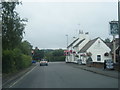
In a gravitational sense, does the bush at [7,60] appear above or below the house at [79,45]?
below

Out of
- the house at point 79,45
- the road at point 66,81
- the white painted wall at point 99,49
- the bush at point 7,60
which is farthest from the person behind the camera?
the house at point 79,45

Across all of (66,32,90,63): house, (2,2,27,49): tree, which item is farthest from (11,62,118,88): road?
(66,32,90,63): house

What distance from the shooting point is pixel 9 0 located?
22.3m

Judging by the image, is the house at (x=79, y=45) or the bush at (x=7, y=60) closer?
the bush at (x=7, y=60)

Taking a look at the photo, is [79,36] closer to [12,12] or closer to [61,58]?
[61,58]

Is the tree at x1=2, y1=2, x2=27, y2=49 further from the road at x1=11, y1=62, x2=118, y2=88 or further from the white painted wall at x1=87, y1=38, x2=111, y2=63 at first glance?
the white painted wall at x1=87, y1=38, x2=111, y2=63

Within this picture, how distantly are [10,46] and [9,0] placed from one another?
5434 mm

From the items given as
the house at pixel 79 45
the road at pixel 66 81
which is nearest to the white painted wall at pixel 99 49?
the house at pixel 79 45

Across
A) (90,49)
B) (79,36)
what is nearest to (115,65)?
(90,49)

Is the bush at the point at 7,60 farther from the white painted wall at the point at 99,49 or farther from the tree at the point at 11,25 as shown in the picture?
the white painted wall at the point at 99,49

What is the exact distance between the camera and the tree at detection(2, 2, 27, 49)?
73.5ft

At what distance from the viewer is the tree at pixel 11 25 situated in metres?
22.4

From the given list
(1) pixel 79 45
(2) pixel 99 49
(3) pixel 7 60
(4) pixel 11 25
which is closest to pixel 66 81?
(4) pixel 11 25

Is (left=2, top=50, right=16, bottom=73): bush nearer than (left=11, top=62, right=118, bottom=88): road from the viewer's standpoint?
No
